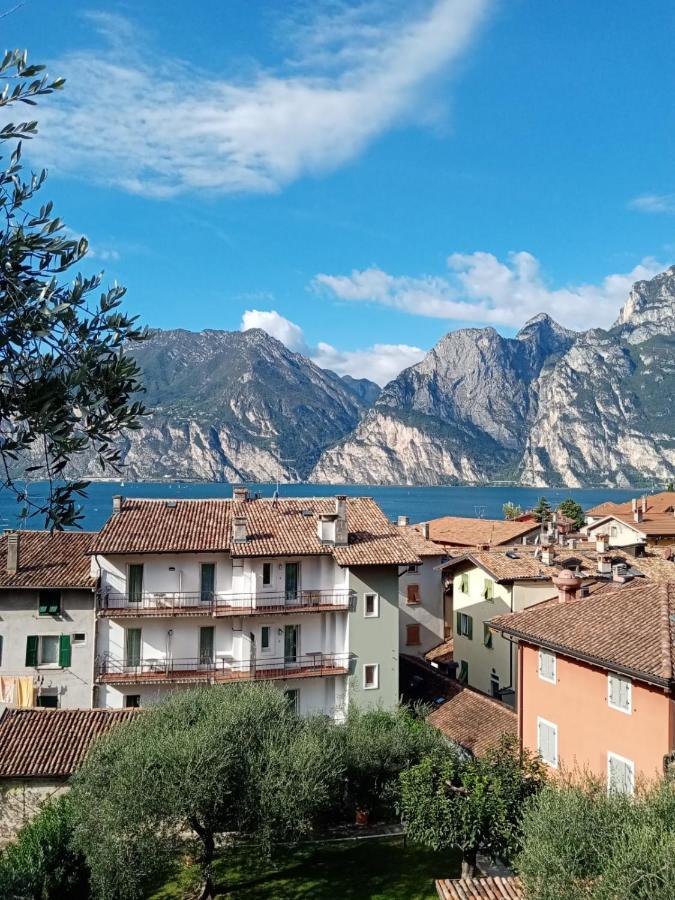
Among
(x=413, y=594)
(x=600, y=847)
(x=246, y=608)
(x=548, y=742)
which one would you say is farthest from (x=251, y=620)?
(x=600, y=847)

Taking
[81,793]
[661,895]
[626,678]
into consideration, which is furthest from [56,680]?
[661,895]

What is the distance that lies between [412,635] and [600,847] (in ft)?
106

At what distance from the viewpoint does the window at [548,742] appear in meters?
21.8

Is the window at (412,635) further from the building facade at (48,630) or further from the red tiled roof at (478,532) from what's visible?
the building facade at (48,630)

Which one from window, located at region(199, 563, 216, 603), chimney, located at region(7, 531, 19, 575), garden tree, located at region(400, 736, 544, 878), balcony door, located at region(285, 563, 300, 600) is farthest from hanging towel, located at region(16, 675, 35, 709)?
garden tree, located at region(400, 736, 544, 878)

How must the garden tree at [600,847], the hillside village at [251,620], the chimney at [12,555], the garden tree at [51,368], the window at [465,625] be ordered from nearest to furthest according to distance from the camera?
the garden tree at [51,368] < the garden tree at [600,847] < the hillside village at [251,620] < the chimney at [12,555] < the window at [465,625]

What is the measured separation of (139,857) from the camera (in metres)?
17.8

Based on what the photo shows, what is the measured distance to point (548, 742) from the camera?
72.8ft

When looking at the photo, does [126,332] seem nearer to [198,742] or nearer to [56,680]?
[198,742]

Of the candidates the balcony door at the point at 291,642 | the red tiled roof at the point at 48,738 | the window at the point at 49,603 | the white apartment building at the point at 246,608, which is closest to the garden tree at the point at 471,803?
the red tiled roof at the point at 48,738

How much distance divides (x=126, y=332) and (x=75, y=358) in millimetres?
741

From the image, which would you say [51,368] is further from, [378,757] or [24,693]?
[24,693]

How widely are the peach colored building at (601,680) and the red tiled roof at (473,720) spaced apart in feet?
11.6

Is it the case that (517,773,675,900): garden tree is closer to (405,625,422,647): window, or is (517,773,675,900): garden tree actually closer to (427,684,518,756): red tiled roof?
(427,684,518,756): red tiled roof
